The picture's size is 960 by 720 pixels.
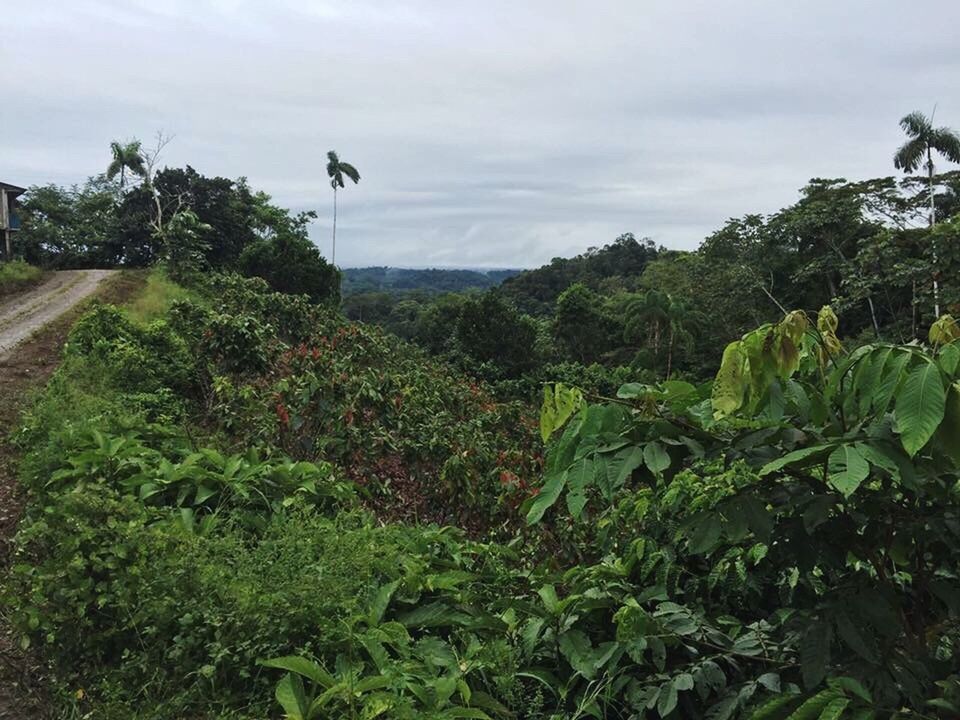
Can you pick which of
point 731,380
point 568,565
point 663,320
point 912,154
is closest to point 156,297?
point 568,565

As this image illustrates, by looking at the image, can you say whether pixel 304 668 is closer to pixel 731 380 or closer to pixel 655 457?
pixel 655 457

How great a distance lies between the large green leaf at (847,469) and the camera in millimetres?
1394

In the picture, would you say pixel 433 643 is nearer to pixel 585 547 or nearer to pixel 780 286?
pixel 585 547

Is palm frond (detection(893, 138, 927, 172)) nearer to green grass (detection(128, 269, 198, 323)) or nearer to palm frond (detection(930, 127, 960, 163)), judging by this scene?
palm frond (detection(930, 127, 960, 163))

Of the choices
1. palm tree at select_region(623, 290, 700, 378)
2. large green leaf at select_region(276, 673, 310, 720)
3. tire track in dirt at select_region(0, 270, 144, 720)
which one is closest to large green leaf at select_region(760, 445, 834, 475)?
large green leaf at select_region(276, 673, 310, 720)

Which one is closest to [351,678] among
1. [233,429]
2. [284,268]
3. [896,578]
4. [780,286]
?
[896,578]

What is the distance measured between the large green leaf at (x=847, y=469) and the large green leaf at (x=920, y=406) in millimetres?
93

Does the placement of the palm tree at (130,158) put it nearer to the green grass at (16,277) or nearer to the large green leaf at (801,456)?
the green grass at (16,277)

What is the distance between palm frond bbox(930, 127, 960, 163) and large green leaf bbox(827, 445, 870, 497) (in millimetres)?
24865

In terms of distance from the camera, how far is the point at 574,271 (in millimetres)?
60375

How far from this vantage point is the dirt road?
→ 37.2 ft

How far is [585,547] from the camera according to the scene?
14.0 ft

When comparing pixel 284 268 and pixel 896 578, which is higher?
pixel 284 268

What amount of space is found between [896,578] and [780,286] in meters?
26.0
